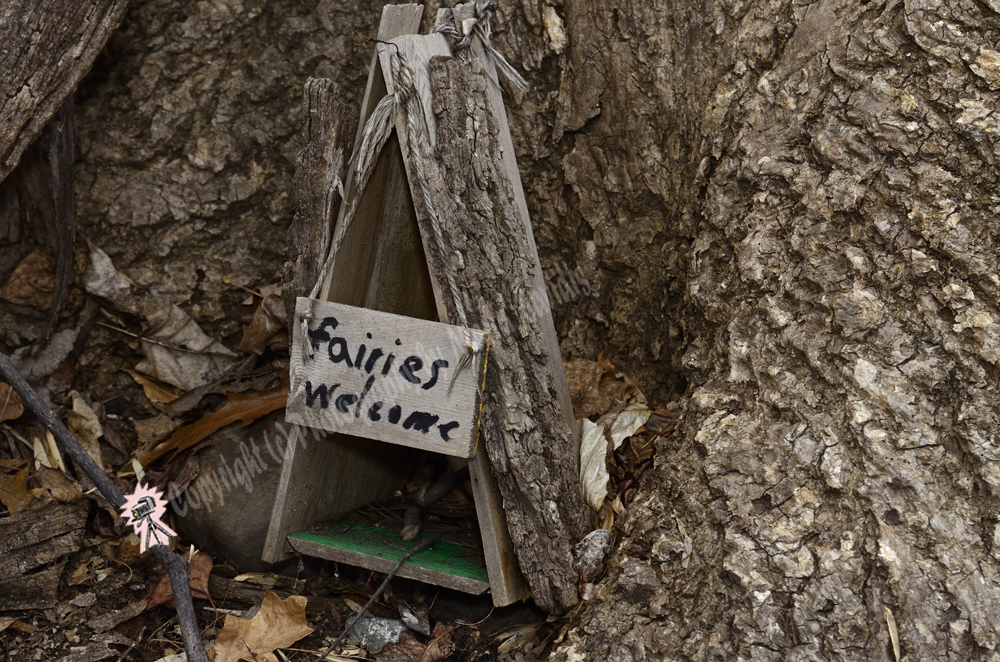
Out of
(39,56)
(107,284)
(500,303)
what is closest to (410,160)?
(500,303)

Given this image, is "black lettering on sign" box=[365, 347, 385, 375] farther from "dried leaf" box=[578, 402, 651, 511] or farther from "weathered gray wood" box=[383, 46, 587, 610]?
"dried leaf" box=[578, 402, 651, 511]

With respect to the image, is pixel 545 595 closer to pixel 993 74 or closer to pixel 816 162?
pixel 816 162

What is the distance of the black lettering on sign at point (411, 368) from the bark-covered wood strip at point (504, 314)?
0.15m

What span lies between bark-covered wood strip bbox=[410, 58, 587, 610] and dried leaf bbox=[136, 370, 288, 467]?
917 mm

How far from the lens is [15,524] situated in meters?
2.49

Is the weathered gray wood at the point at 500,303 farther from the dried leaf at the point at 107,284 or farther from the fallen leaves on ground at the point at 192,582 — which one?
the dried leaf at the point at 107,284

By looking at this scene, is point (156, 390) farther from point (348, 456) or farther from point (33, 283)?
point (348, 456)

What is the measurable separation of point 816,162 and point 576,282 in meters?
1.02

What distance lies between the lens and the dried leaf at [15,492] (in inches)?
101

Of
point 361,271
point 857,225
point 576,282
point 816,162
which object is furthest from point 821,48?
point 361,271

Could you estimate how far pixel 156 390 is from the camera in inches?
120

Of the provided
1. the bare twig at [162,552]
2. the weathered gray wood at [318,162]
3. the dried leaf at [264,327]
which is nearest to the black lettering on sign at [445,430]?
the weathered gray wood at [318,162]

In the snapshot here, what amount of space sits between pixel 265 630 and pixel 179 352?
4.13ft

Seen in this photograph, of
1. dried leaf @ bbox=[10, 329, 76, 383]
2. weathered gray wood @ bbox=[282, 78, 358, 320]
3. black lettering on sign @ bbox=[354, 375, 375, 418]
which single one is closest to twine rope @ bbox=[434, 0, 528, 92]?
weathered gray wood @ bbox=[282, 78, 358, 320]
